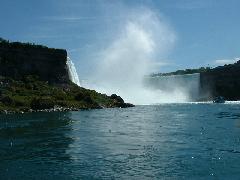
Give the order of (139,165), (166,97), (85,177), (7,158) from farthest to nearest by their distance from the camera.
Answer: (166,97), (7,158), (139,165), (85,177)

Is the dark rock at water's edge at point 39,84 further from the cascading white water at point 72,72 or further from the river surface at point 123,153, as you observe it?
the river surface at point 123,153

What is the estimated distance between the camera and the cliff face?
534 feet

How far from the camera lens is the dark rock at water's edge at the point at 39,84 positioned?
12938 cm

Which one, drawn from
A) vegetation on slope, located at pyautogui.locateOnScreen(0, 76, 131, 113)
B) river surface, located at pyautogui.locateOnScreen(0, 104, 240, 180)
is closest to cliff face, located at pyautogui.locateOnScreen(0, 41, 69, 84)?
vegetation on slope, located at pyautogui.locateOnScreen(0, 76, 131, 113)

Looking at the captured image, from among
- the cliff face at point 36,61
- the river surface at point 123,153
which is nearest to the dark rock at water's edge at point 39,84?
the cliff face at point 36,61

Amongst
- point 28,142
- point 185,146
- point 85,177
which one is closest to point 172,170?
point 85,177

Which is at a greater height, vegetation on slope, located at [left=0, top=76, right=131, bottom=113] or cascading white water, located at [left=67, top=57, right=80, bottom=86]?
cascading white water, located at [left=67, top=57, right=80, bottom=86]

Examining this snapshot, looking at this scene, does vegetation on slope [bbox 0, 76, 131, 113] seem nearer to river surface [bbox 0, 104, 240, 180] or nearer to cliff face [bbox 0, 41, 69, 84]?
cliff face [bbox 0, 41, 69, 84]

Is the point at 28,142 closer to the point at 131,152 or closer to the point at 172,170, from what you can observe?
the point at 131,152

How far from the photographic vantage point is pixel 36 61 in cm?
16562

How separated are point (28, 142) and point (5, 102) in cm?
7846

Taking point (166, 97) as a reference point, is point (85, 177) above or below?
below

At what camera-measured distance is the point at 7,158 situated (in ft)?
137

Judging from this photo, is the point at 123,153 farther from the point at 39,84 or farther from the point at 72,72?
the point at 72,72
